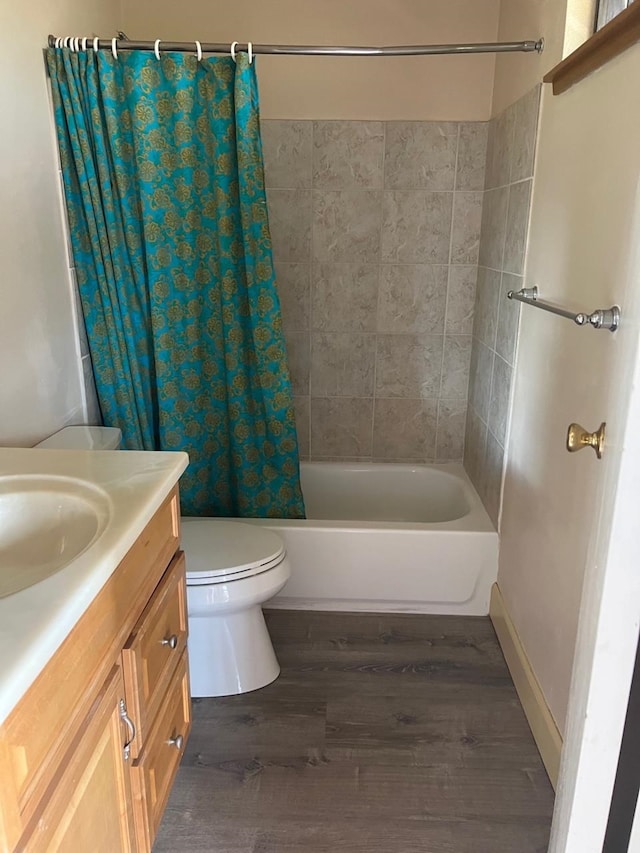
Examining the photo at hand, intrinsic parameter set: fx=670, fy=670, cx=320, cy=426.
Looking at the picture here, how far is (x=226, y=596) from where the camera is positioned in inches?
75.7

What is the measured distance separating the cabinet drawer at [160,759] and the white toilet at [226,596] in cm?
35

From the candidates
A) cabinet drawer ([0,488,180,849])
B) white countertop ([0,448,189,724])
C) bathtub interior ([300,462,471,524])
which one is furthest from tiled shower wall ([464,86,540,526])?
cabinet drawer ([0,488,180,849])

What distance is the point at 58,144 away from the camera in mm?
2072

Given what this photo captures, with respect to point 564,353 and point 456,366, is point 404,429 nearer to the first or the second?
point 456,366

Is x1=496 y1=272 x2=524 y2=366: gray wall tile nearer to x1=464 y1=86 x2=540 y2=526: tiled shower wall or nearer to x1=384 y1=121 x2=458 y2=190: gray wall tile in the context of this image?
x1=464 y1=86 x2=540 y2=526: tiled shower wall

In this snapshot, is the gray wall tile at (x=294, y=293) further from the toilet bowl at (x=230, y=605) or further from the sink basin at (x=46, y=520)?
the sink basin at (x=46, y=520)

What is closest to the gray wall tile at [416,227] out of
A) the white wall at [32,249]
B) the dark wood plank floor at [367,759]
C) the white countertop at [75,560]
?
the white wall at [32,249]

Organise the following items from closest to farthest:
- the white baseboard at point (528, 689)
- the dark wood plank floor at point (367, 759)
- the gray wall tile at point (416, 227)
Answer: the dark wood plank floor at point (367, 759) < the white baseboard at point (528, 689) < the gray wall tile at point (416, 227)

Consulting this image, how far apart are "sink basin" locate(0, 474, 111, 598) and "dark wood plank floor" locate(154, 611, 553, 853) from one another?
31.2 inches

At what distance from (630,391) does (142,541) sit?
89 cm

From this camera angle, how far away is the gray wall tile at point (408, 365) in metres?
2.95

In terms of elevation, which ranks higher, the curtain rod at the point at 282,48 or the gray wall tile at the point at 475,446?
the curtain rod at the point at 282,48

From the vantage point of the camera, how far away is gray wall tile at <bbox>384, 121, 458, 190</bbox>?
106 inches

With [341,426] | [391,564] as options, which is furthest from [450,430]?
[391,564]
